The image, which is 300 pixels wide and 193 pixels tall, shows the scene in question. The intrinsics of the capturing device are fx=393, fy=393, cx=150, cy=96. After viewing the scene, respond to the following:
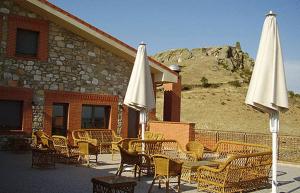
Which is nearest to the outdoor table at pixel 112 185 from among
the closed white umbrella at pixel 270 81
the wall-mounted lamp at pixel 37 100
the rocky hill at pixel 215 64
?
the closed white umbrella at pixel 270 81

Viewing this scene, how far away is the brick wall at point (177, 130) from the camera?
52.2 feet

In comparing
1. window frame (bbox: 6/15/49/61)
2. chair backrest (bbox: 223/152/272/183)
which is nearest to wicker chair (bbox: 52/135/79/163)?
window frame (bbox: 6/15/49/61)

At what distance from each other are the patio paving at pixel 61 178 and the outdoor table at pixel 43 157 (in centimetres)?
23

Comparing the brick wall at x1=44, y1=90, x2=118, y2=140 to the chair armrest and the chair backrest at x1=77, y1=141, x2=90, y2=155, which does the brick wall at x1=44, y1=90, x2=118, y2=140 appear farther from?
the chair armrest

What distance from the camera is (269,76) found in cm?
811

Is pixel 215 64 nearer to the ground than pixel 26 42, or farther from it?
farther from it

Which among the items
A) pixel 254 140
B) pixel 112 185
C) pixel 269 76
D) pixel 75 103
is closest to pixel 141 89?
pixel 269 76

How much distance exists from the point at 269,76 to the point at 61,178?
5.57m

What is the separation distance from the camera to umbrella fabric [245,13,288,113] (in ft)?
26.3

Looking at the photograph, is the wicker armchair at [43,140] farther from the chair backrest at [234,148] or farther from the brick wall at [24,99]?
the chair backrest at [234,148]

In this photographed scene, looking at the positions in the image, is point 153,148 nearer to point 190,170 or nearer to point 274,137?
point 190,170

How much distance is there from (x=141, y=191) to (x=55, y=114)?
865 centimetres

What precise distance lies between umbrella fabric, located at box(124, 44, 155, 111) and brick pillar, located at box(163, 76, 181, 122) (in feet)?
28.9

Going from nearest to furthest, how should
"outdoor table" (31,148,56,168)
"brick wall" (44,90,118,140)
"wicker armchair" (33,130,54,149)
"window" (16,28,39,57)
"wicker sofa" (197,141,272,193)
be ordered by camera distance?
"wicker sofa" (197,141,272,193), "outdoor table" (31,148,56,168), "wicker armchair" (33,130,54,149), "window" (16,28,39,57), "brick wall" (44,90,118,140)
